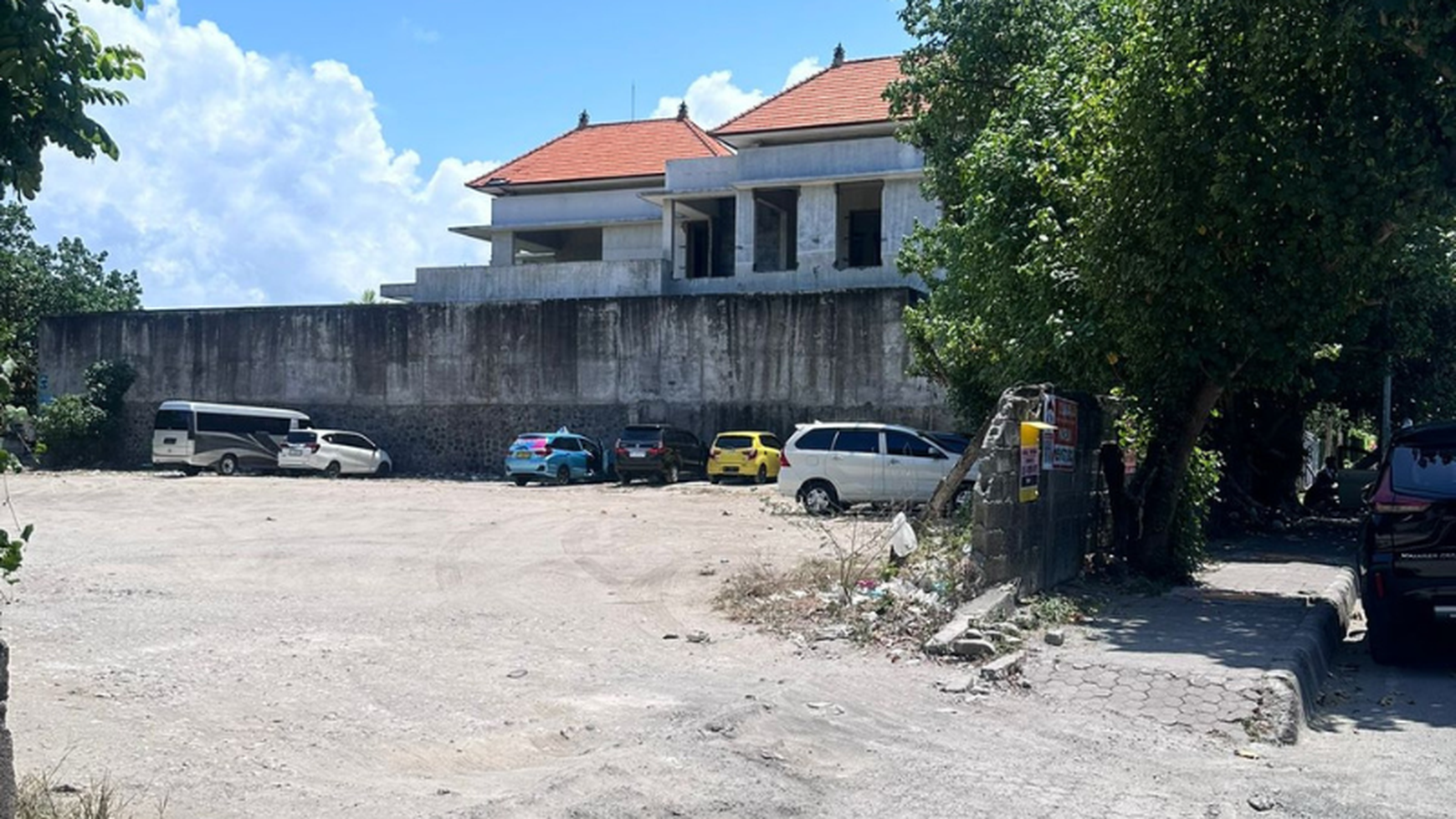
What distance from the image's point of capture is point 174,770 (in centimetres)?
620

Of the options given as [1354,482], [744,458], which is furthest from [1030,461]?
[1354,482]

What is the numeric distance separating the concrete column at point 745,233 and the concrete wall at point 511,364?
465 centimetres

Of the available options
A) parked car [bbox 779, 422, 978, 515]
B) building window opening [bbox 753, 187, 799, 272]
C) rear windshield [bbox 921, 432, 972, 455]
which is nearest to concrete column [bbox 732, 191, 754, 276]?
building window opening [bbox 753, 187, 799, 272]

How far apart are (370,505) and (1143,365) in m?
16.5

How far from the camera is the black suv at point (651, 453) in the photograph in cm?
3203

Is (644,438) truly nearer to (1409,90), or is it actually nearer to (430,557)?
(430,557)

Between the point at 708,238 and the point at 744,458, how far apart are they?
47.4 ft

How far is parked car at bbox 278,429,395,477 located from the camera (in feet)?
117

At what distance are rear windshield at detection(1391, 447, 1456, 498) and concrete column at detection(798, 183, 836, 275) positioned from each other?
95.7 feet

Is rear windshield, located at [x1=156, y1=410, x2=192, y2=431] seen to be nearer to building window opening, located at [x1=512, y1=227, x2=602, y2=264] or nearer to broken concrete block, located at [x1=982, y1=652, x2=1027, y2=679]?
building window opening, located at [x1=512, y1=227, x2=602, y2=264]

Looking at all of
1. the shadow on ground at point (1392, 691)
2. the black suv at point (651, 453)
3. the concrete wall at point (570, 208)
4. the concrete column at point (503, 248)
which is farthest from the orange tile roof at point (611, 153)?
the shadow on ground at point (1392, 691)

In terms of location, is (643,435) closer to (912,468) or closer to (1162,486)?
(912,468)

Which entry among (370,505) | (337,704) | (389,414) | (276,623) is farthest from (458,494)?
(337,704)

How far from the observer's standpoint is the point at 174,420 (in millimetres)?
35438
